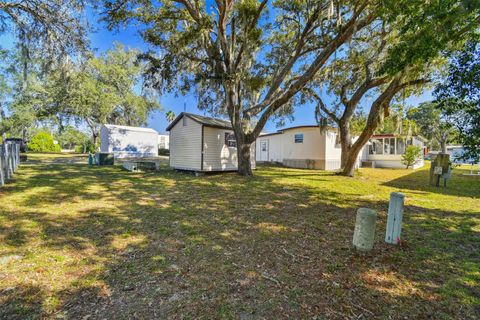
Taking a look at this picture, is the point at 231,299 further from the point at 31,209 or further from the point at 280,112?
the point at 280,112

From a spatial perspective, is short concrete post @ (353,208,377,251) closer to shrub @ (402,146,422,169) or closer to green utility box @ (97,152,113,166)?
green utility box @ (97,152,113,166)

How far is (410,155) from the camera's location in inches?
688

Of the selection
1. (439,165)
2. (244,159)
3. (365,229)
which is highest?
(244,159)

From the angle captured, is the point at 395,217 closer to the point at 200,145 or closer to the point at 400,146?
the point at 200,145

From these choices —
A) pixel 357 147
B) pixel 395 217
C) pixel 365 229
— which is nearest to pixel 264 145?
pixel 357 147

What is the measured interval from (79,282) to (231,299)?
1.64m

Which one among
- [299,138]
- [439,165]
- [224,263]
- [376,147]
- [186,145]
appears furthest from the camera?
[376,147]

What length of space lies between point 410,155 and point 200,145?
16.4 m

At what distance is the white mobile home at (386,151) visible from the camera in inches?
763

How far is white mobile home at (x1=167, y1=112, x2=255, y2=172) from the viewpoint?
35.6 ft

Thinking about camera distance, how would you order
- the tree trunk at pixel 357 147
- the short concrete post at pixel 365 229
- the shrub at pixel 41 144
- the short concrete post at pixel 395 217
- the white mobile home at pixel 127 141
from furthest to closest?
the shrub at pixel 41 144, the white mobile home at pixel 127 141, the tree trunk at pixel 357 147, the short concrete post at pixel 395 217, the short concrete post at pixel 365 229

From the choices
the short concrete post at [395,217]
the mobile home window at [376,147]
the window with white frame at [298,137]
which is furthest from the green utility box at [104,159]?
the mobile home window at [376,147]

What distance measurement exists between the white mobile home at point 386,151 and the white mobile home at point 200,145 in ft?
48.2

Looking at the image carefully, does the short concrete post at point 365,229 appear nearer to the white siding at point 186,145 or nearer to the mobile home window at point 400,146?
the white siding at point 186,145
